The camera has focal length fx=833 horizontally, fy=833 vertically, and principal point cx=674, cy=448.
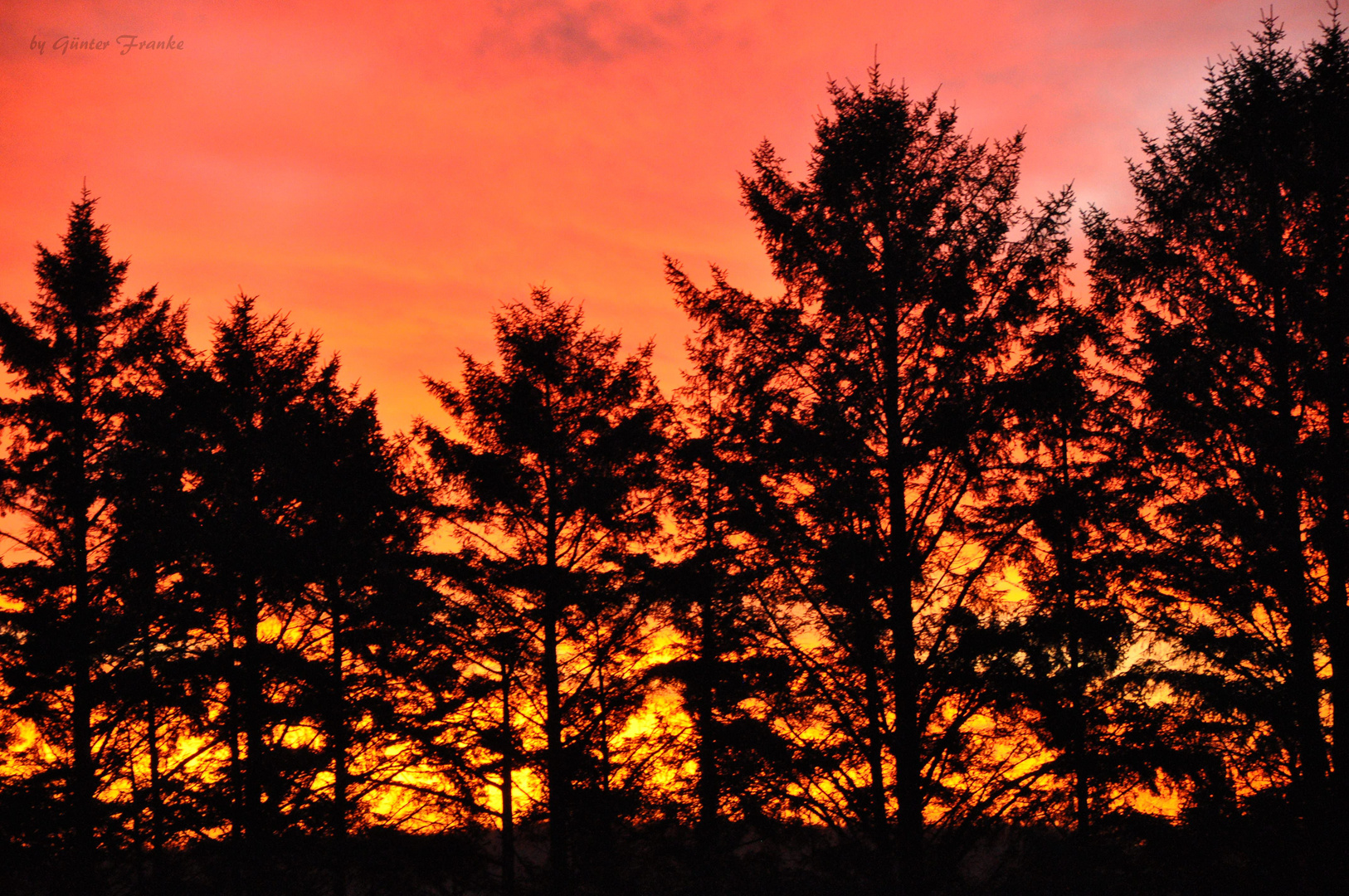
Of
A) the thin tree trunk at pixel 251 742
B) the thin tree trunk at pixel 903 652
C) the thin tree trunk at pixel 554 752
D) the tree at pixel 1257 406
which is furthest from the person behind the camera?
the thin tree trunk at pixel 251 742

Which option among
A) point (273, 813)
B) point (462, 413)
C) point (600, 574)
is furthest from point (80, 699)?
point (600, 574)

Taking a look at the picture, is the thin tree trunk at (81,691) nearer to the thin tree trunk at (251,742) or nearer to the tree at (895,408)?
the thin tree trunk at (251,742)

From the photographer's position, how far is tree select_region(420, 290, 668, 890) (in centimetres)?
1562

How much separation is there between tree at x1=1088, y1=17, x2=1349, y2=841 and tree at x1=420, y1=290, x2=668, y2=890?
8472 mm

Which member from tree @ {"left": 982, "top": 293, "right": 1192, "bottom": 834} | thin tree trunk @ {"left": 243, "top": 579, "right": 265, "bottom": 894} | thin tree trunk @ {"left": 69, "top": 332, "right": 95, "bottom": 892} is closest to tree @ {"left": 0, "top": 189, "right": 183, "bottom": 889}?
thin tree trunk @ {"left": 69, "top": 332, "right": 95, "bottom": 892}

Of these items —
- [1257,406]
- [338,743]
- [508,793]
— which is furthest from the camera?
[508,793]

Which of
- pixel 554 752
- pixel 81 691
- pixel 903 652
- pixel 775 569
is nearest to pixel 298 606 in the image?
pixel 81 691

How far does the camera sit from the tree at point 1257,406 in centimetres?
1138

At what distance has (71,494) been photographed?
16.0 metres

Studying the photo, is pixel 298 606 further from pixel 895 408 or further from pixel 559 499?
pixel 895 408

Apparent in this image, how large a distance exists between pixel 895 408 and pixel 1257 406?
5572mm

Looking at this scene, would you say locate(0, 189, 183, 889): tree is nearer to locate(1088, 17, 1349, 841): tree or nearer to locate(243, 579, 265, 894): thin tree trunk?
locate(243, 579, 265, 894): thin tree trunk

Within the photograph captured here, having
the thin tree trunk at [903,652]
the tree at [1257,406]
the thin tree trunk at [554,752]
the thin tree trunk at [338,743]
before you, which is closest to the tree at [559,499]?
the thin tree trunk at [554,752]

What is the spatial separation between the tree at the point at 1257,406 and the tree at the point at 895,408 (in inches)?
120
